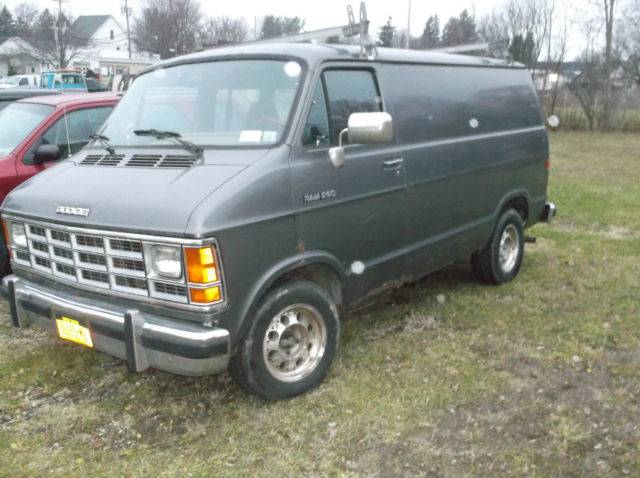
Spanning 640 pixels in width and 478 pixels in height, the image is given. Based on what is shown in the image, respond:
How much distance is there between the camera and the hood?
3.28 metres

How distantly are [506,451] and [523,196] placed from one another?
3.36 m

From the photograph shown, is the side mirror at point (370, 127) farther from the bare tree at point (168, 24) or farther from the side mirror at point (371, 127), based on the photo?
the bare tree at point (168, 24)

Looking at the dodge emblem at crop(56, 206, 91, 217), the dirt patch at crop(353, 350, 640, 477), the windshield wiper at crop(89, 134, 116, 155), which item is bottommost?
the dirt patch at crop(353, 350, 640, 477)

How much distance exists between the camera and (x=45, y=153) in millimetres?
5926

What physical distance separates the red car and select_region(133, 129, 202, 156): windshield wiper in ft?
7.27

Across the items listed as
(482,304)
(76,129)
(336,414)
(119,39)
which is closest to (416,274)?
(482,304)

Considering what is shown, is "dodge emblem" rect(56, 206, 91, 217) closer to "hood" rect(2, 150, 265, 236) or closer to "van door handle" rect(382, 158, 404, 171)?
"hood" rect(2, 150, 265, 236)

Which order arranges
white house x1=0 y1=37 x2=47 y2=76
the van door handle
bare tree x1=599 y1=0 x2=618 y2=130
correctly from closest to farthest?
the van door handle → bare tree x1=599 y1=0 x2=618 y2=130 → white house x1=0 y1=37 x2=47 y2=76

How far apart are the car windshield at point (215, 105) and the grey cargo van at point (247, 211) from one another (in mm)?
12

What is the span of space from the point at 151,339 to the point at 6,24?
282ft

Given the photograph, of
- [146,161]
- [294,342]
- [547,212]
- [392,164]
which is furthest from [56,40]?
[294,342]

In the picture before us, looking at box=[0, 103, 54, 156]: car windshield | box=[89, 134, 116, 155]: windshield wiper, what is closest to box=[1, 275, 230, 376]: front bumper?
box=[89, 134, 116, 155]: windshield wiper

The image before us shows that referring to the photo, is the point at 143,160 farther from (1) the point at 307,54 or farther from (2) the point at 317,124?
(1) the point at 307,54

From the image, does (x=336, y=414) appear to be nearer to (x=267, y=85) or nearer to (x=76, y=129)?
(x=267, y=85)
